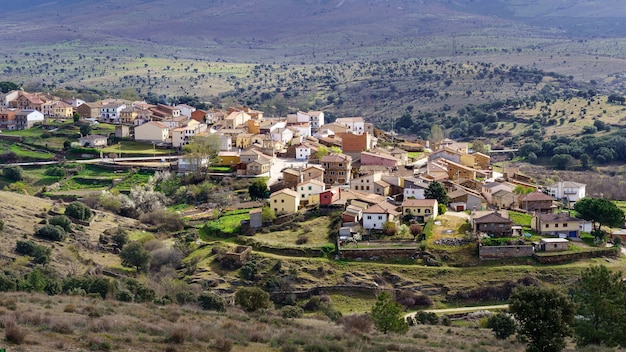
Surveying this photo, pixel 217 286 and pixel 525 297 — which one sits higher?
pixel 525 297

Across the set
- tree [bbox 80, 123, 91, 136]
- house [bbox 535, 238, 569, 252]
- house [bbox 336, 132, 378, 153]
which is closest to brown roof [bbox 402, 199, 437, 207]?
house [bbox 535, 238, 569, 252]

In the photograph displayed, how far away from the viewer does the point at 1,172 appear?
184 feet

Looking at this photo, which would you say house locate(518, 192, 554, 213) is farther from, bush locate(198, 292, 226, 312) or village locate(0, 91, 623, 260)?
bush locate(198, 292, 226, 312)

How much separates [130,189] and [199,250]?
1351 centimetres

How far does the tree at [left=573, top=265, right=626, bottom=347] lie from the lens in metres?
24.2

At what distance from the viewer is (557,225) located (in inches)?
1580

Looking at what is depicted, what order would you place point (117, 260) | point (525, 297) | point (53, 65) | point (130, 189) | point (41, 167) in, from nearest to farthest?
point (525, 297)
point (117, 260)
point (130, 189)
point (41, 167)
point (53, 65)

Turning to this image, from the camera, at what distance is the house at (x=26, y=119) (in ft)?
225

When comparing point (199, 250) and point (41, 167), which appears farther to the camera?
point (41, 167)

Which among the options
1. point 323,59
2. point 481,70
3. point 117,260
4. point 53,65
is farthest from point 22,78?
point 117,260

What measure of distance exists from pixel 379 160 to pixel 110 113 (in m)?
28.4

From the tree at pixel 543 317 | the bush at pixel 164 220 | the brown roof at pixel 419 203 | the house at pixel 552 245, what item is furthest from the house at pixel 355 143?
the tree at pixel 543 317

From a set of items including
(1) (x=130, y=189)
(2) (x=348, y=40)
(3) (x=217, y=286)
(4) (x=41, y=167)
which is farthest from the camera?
(2) (x=348, y=40)

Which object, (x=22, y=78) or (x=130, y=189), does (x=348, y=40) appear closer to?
(x=22, y=78)
